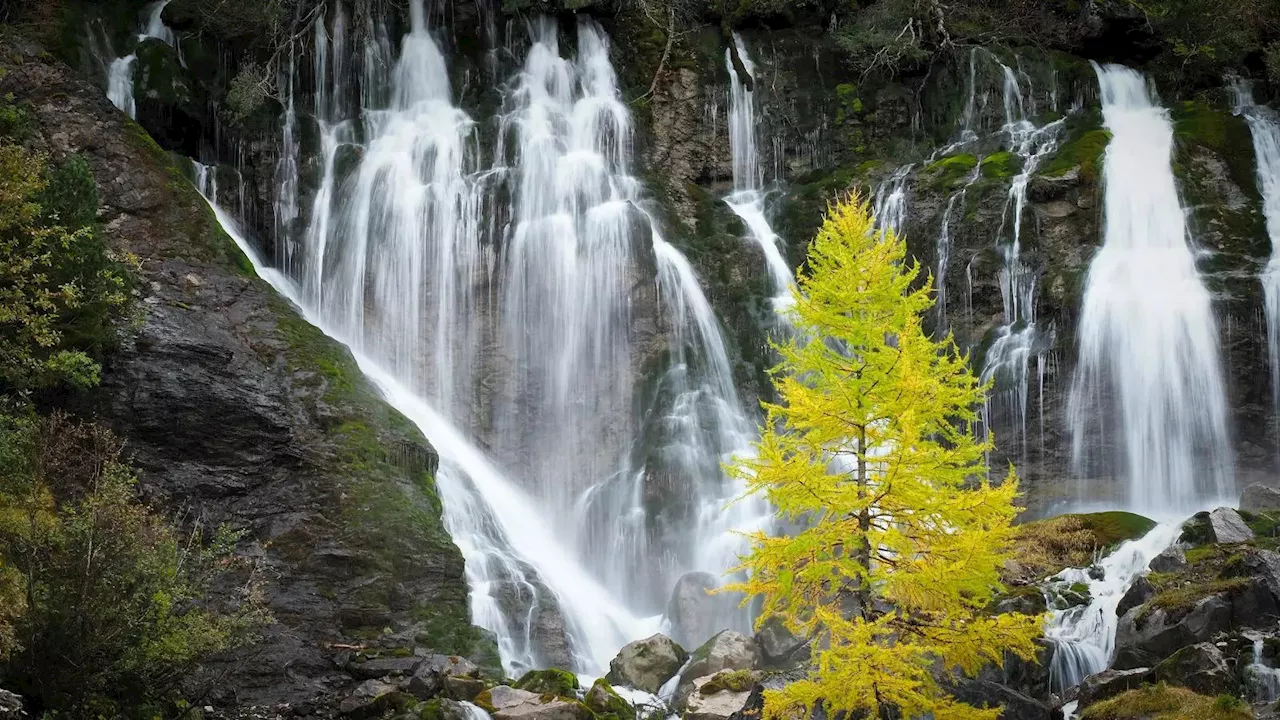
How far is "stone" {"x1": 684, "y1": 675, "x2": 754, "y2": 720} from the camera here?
1741 cm

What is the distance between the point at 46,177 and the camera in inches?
787

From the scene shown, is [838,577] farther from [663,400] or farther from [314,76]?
[314,76]

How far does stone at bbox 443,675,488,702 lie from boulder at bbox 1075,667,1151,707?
9.03 m

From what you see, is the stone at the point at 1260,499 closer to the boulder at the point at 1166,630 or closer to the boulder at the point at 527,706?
the boulder at the point at 1166,630

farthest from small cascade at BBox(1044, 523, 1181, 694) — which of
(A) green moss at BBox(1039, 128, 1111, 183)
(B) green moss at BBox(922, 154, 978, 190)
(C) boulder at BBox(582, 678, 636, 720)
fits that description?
(B) green moss at BBox(922, 154, 978, 190)

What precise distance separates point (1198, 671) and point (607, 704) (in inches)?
331

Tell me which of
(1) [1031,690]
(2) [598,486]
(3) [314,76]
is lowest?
(1) [1031,690]

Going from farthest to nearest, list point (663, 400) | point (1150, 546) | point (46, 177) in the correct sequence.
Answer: point (663, 400) → point (1150, 546) → point (46, 177)

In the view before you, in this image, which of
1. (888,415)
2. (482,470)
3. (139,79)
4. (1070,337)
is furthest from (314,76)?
(888,415)

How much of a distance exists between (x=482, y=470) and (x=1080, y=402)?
15.3 m

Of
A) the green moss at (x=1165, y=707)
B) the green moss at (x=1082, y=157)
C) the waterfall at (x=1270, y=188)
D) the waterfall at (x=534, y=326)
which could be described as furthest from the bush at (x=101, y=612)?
the green moss at (x=1082, y=157)

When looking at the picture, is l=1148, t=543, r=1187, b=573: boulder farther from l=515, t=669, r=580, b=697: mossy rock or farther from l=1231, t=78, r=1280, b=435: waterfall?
Answer: l=1231, t=78, r=1280, b=435: waterfall

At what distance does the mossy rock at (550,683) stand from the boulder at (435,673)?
84cm

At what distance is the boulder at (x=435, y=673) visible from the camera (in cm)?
1784
